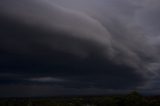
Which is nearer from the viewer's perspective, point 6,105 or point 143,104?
point 143,104

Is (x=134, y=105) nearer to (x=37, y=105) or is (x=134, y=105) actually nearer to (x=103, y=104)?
(x=103, y=104)

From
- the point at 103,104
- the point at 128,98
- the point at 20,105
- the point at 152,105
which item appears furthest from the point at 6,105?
the point at 152,105

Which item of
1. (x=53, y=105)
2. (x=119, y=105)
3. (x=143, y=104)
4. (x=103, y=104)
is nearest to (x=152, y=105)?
(x=143, y=104)

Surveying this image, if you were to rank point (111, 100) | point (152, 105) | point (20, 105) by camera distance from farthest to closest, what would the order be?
1. point (20, 105)
2. point (111, 100)
3. point (152, 105)

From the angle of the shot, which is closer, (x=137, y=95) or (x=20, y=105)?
(x=137, y=95)

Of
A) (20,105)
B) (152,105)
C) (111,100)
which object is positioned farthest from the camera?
(20,105)

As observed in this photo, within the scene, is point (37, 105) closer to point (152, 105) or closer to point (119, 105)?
point (119, 105)

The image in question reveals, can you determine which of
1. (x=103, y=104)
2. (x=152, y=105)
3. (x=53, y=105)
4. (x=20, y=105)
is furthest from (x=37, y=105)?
(x=152, y=105)
